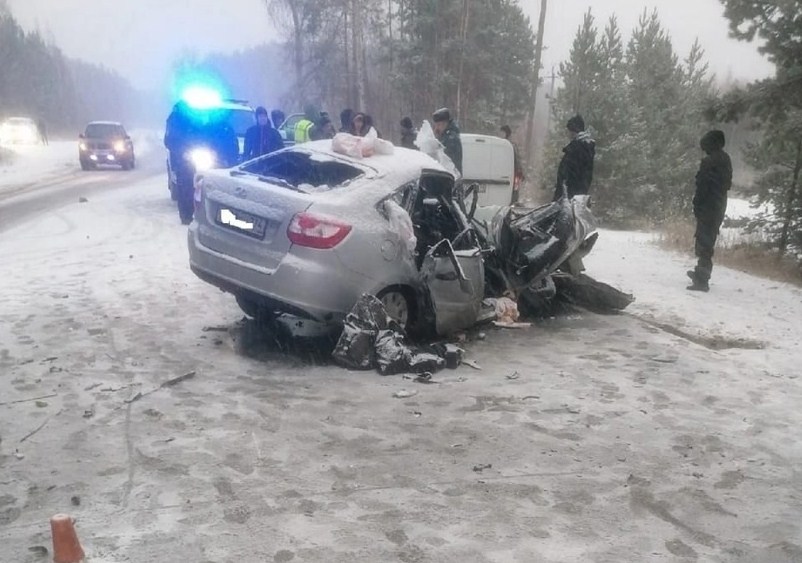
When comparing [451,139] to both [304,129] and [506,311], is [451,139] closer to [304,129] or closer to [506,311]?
[506,311]

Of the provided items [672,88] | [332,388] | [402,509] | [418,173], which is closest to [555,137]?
[672,88]

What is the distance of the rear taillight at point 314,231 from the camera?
5.34 metres

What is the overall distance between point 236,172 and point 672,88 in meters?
21.5

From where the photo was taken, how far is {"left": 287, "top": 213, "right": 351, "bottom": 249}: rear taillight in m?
5.34

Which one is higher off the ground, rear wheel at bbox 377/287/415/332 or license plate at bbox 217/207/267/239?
license plate at bbox 217/207/267/239

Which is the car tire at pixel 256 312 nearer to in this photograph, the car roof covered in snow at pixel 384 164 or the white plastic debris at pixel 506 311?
the car roof covered in snow at pixel 384 164

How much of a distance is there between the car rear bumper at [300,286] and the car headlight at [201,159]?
7.30 m

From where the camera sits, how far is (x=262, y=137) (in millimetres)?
12055

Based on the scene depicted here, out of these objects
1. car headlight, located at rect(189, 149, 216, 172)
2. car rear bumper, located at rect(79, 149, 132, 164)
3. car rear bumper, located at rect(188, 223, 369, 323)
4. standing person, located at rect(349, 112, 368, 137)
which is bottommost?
car rear bumper, located at rect(79, 149, 132, 164)

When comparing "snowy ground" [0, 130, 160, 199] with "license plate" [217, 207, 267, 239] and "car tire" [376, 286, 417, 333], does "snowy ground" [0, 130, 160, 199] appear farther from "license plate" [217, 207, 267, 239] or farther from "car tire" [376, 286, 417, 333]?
"car tire" [376, 286, 417, 333]

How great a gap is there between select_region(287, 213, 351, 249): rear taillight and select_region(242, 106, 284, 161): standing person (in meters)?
6.95

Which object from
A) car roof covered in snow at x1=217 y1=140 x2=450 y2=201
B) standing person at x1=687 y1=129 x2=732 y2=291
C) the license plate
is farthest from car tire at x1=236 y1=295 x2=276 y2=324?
standing person at x1=687 y1=129 x2=732 y2=291

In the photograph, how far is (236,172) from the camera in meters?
6.21

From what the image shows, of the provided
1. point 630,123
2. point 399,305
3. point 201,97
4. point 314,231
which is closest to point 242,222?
point 314,231
